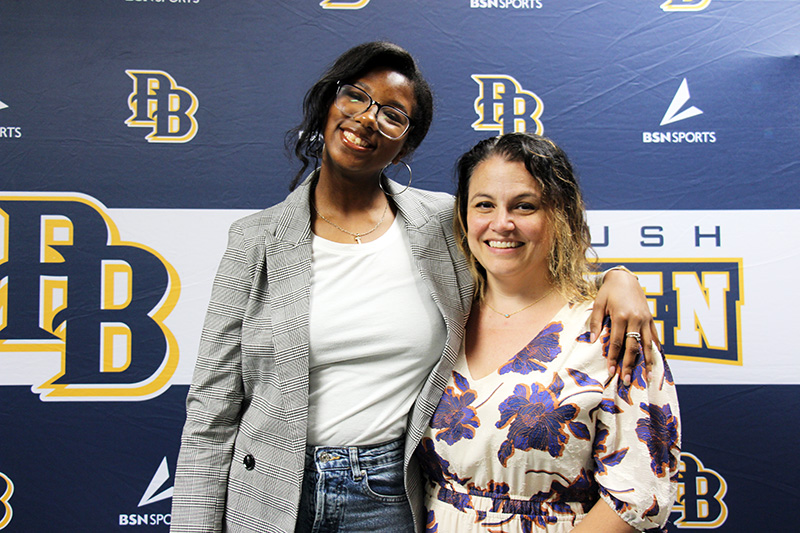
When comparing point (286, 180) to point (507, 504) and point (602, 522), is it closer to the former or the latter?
point (507, 504)

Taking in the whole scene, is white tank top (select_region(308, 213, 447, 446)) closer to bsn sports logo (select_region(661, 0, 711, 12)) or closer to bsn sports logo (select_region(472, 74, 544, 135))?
bsn sports logo (select_region(472, 74, 544, 135))

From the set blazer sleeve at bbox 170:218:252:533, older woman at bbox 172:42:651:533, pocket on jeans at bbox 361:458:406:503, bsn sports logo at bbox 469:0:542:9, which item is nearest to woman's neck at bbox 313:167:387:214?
older woman at bbox 172:42:651:533

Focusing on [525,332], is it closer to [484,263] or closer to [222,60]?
[484,263]

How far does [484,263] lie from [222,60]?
3.93 feet

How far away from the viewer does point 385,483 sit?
1.07 m

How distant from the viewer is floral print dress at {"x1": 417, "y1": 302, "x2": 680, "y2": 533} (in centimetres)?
91

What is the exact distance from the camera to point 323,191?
47.6 inches

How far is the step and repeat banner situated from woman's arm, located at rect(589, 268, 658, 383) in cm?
80

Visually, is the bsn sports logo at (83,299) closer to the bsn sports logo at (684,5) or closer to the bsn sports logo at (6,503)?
the bsn sports logo at (6,503)

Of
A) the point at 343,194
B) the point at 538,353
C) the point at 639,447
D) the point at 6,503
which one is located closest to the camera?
the point at 639,447

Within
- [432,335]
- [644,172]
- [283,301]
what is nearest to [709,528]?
[644,172]

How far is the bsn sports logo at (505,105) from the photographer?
1.76 meters

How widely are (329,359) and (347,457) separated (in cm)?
19

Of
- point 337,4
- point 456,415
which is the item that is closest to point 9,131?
point 337,4
